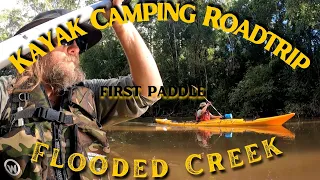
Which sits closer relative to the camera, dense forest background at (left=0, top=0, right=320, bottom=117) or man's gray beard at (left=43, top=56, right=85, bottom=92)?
man's gray beard at (left=43, top=56, right=85, bottom=92)

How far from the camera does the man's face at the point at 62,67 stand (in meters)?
0.95

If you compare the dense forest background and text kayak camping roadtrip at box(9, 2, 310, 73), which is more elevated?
the dense forest background

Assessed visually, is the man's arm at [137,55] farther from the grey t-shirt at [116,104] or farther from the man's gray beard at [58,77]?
the man's gray beard at [58,77]

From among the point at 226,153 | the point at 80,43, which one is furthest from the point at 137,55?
the point at 226,153

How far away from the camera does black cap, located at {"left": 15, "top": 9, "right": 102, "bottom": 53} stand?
96 cm

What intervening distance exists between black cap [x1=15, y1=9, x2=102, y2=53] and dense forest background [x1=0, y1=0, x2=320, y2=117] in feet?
36.1

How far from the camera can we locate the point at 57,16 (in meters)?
0.98

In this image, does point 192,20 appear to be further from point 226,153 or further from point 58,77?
point 226,153

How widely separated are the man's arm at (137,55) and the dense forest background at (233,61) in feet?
36.5

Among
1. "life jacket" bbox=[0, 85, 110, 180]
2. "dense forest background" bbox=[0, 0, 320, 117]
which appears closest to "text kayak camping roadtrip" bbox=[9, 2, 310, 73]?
"life jacket" bbox=[0, 85, 110, 180]

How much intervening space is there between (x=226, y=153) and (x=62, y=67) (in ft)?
16.2

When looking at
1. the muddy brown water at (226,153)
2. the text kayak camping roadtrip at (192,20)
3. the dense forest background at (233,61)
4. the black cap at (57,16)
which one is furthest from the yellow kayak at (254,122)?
the black cap at (57,16)

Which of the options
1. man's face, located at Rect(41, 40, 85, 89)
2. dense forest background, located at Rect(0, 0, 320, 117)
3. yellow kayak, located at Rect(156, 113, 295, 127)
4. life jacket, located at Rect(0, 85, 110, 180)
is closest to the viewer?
life jacket, located at Rect(0, 85, 110, 180)

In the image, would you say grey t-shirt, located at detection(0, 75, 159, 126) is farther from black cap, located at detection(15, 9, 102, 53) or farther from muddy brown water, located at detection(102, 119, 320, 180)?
muddy brown water, located at detection(102, 119, 320, 180)
